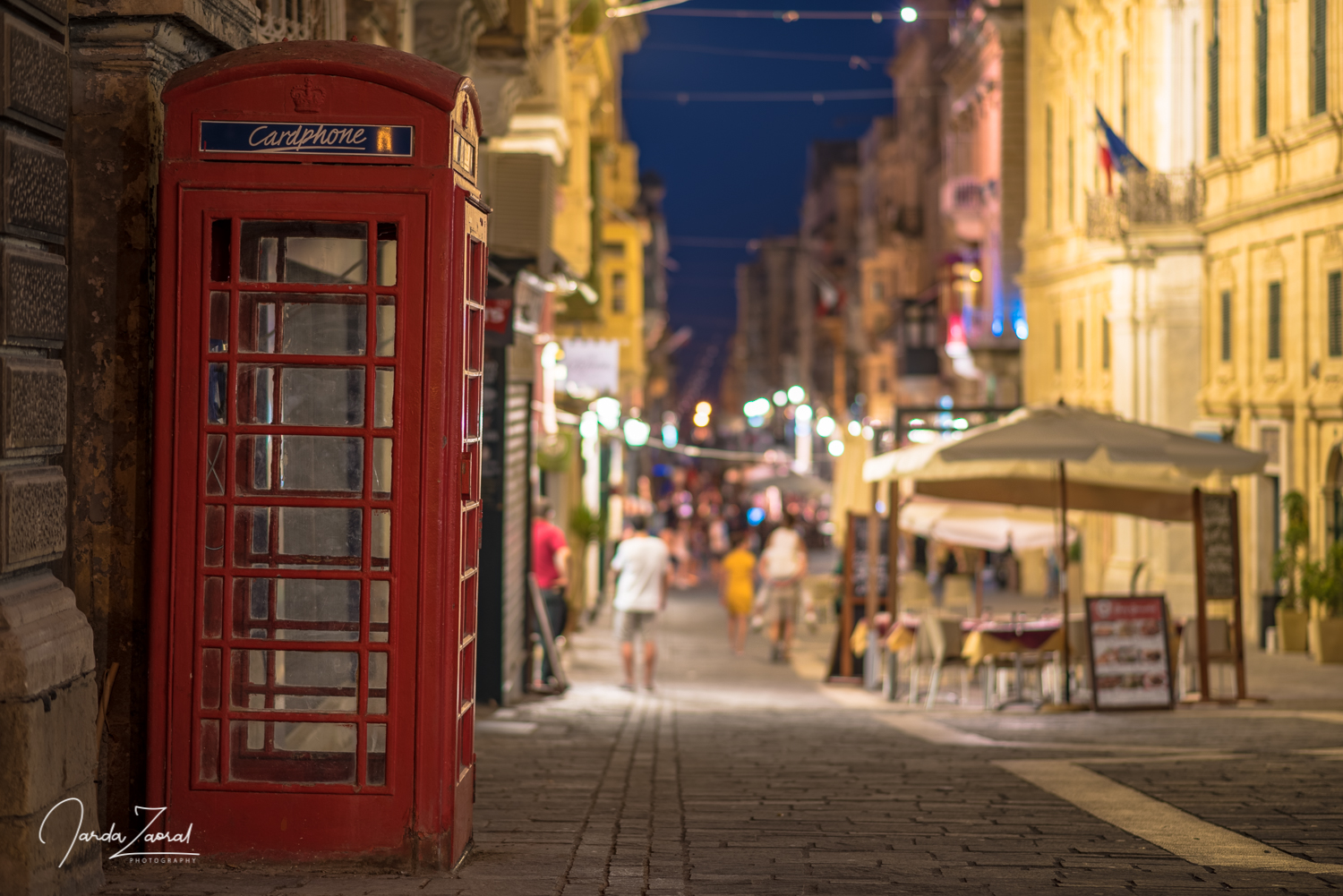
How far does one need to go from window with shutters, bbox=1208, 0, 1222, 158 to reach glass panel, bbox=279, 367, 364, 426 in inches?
850

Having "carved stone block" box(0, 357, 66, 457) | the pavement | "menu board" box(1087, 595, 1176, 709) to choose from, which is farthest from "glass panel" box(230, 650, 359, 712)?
"menu board" box(1087, 595, 1176, 709)

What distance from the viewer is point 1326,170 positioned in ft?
68.6

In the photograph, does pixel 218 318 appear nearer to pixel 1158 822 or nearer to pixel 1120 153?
pixel 1158 822

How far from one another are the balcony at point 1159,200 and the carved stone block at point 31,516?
22.6m

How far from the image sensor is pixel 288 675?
6.06 m

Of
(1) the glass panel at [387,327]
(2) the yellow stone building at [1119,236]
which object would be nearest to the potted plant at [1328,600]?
(2) the yellow stone building at [1119,236]

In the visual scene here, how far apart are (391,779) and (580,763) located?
4.15 metres

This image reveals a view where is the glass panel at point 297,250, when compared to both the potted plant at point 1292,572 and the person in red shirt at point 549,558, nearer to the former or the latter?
the person in red shirt at point 549,558

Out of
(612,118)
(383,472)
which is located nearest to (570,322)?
(612,118)

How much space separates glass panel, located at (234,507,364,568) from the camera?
6.06 m

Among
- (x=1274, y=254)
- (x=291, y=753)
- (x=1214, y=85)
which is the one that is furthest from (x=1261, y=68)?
(x=291, y=753)

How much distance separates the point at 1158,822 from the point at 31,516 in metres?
4.87

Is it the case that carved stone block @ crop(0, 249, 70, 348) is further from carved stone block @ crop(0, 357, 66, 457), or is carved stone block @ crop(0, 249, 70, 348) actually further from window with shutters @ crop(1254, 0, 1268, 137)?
window with shutters @ crop(1254, 0, 1268, 137)

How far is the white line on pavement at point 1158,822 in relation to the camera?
642 cm
